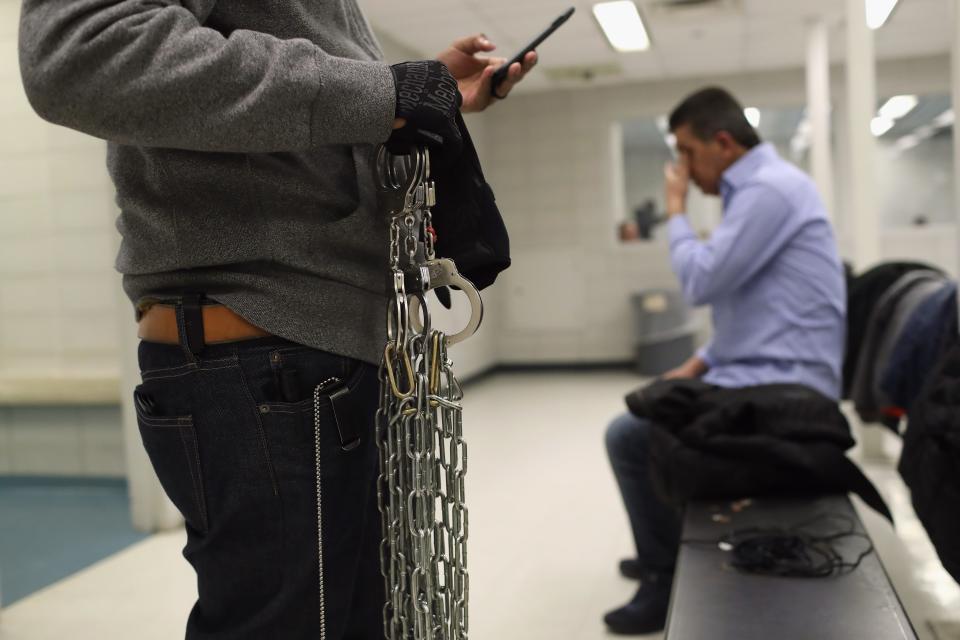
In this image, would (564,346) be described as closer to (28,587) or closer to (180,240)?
(28,587)

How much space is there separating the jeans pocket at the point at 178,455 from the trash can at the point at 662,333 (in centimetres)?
744

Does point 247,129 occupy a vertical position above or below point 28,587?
above

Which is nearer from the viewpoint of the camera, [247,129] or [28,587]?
[247,129]

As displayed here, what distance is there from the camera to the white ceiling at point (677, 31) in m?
5.91

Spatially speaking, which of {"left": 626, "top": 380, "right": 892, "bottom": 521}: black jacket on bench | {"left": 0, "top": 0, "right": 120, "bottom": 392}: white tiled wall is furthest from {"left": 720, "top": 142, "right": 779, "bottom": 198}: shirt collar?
{"left": 0, "top": 0, "right": 120, "bottom": 392}: white tiled wall

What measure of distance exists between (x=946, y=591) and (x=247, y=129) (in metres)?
2.56

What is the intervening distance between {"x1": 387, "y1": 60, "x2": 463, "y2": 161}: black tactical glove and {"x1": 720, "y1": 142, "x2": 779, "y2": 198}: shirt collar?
5.81 ft

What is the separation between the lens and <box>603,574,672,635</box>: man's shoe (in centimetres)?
237

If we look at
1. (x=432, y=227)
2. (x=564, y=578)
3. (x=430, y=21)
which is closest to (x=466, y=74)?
(x=432, y=227)

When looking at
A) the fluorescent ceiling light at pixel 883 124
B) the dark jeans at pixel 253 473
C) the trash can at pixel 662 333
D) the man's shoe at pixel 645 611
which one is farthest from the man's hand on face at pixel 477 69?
the fluorescent ceiling light at pixel 883 124

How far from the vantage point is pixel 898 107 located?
10172 mm

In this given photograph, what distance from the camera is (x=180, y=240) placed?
2.92 feet

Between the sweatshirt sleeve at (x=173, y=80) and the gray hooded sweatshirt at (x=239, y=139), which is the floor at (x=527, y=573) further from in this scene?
the sweatshirt sleeve at (x=173, y=80)

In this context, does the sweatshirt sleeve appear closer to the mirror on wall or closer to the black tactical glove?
the black tactical glove
